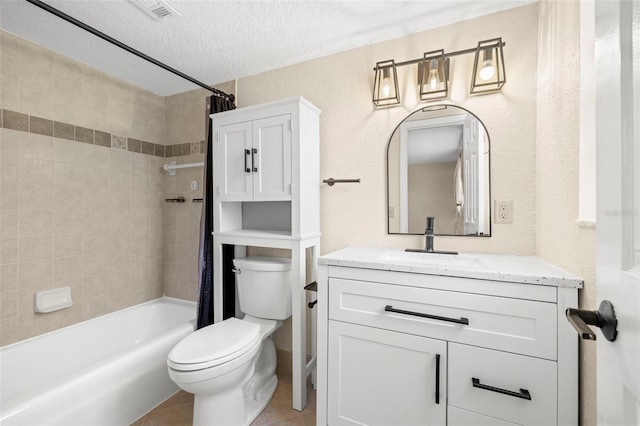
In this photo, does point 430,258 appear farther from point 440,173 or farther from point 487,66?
point 487,66

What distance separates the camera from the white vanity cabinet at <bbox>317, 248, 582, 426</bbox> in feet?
3.33

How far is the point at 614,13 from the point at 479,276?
87 centimetres

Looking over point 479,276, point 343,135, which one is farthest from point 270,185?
point 479,276

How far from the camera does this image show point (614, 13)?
1.61ft

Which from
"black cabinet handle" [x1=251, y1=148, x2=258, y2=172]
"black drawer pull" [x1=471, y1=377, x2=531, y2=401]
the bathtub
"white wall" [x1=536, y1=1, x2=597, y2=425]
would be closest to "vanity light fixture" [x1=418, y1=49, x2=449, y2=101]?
"white wall" [x1=536, y1=1, x2=597, y2=425]

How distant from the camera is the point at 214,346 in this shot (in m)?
1.45

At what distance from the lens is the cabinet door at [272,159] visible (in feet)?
5.73

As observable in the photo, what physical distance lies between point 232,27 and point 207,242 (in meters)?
1.41

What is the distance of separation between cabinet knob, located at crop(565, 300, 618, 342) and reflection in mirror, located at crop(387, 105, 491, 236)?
1093mm

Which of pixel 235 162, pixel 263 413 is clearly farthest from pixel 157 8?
pixel 263 413

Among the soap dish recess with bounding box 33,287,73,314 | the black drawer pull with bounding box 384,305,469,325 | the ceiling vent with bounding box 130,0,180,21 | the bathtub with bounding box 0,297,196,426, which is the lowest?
the bathtub with bounding box 0,297,196,426

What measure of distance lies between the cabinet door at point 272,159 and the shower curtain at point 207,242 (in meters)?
0.44

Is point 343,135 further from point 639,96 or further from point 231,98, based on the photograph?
point 639,96

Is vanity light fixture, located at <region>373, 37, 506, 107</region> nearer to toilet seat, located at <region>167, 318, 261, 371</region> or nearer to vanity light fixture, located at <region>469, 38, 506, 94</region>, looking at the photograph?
vanity light fixture, located at <region>469, 38, 506, 94</region>
